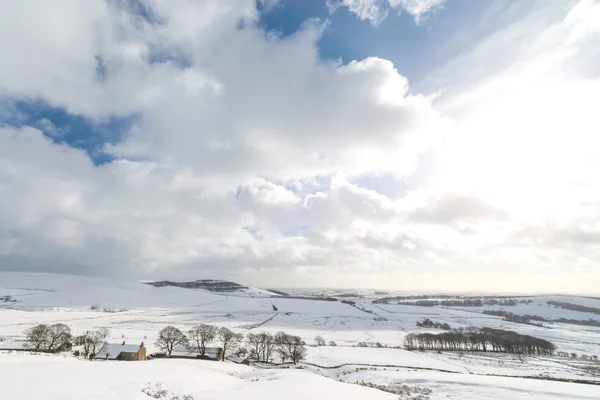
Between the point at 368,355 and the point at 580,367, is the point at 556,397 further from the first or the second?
the point at 580,367

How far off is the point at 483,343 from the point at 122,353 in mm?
94191

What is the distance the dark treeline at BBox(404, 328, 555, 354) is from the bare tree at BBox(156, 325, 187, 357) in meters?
60.1

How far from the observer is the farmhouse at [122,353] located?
173 ft

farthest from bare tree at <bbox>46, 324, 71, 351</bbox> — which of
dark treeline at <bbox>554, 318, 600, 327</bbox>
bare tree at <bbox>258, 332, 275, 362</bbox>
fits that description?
dark treeline at <bbox>554, 318, 600, 327</bbox>

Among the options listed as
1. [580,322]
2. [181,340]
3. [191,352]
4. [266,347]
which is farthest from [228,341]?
[580,322]

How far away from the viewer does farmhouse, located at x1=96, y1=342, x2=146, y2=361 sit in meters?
52.8

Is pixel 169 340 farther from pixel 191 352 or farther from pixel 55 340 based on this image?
pixel 55 340

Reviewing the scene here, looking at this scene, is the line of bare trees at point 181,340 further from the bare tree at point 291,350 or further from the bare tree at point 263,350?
the bare tree at point 291,350

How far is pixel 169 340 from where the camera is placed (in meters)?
60.5

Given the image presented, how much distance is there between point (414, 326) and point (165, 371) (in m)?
127

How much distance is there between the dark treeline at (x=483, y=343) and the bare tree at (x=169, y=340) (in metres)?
60.1

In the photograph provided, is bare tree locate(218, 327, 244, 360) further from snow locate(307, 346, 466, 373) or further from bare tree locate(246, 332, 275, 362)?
snow locate(307, 346, 466, 373)

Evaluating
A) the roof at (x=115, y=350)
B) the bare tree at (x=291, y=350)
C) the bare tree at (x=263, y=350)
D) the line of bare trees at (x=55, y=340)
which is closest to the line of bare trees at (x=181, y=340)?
the bare tree at (x=263, y=350)

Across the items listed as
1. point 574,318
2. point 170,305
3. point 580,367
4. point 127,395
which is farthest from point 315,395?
point 574,318
